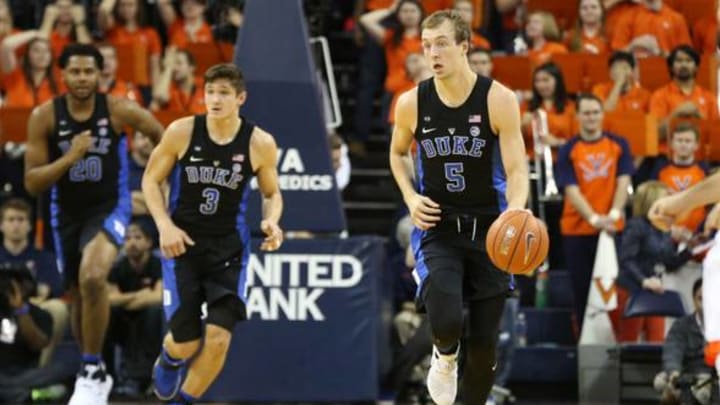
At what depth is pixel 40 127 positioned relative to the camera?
10.5m

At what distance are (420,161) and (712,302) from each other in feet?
7.43

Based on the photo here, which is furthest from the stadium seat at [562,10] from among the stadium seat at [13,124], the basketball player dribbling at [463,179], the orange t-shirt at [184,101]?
the basketball player dribbling at [463,179]

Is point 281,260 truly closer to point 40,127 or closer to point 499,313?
point 40,127

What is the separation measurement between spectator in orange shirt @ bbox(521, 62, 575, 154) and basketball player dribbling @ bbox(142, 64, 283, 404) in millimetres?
4463

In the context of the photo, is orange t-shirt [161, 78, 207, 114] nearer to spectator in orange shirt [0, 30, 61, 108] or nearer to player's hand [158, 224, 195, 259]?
spectator in orange shirt [0, 30, 61, 108]

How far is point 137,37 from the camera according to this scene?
1554 centimetres

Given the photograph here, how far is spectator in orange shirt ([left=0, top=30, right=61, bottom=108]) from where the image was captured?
14.3 m

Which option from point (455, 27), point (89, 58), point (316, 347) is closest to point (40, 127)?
point (89, 58)

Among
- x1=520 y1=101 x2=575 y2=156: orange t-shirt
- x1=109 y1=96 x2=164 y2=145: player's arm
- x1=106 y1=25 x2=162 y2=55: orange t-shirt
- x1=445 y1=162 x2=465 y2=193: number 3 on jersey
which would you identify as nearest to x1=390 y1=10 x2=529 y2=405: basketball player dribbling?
x1=445 y1=162 x2=465 y2=193: number 3 on jersey

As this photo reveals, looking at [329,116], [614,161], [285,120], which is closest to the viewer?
[285,120]

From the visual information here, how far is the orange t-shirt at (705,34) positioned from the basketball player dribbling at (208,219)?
7075 millimetres

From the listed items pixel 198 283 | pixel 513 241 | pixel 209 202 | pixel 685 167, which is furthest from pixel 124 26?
pixel 513 241

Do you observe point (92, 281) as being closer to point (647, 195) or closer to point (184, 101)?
point (184, 101)

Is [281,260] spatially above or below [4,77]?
below
